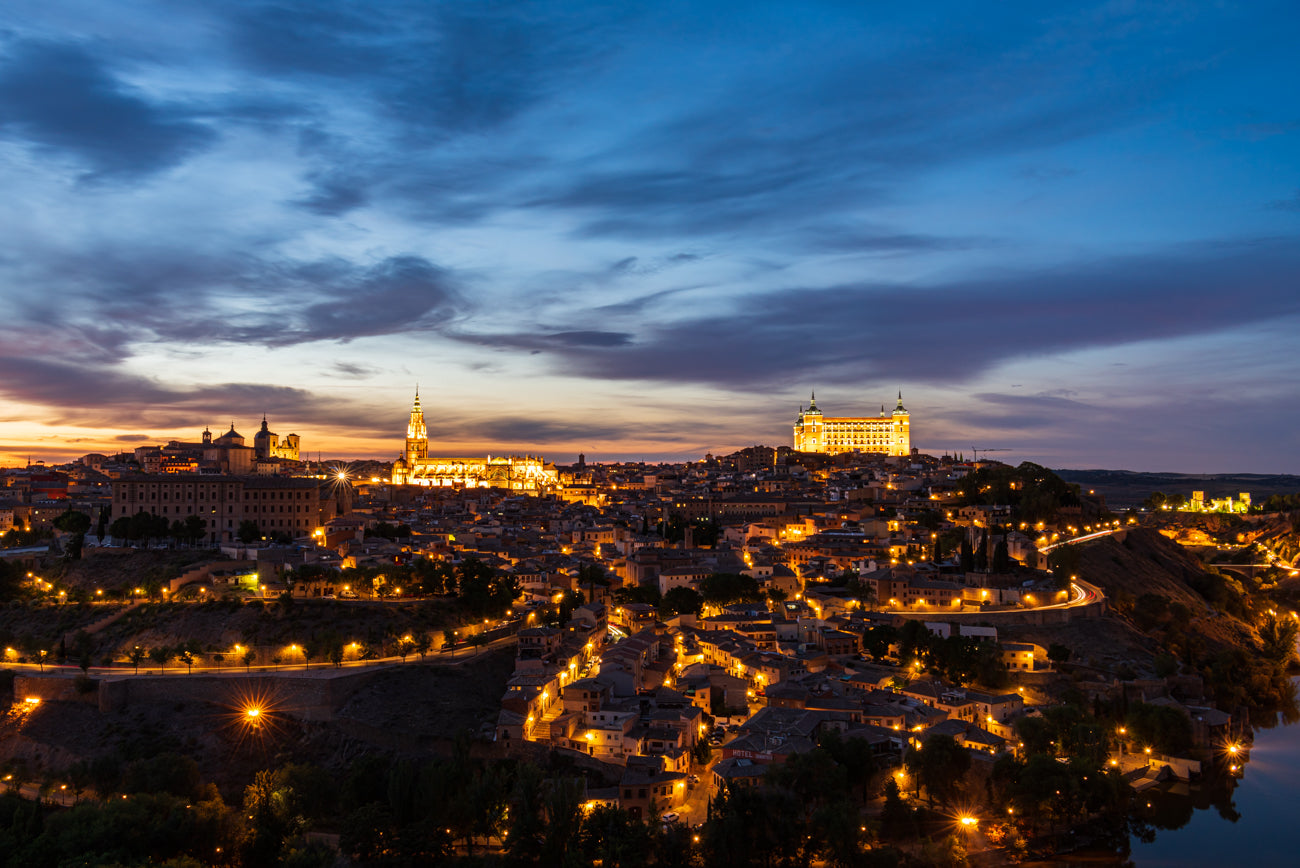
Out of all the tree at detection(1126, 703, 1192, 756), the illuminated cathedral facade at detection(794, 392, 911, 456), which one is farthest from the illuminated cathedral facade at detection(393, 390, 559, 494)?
the tree at detection(1126, 703, 1192, 756)

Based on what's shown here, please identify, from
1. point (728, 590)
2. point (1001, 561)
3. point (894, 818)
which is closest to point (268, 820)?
point (894, 818)

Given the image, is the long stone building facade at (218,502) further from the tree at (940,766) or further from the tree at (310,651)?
the tree at (940,766)

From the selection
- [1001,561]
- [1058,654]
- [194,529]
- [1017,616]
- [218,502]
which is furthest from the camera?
[218,502]

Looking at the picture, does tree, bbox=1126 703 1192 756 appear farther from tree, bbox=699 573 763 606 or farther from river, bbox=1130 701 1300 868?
tree, bbox=699 573 763 606

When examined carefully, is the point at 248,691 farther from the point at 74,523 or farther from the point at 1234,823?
the point at 1234,823

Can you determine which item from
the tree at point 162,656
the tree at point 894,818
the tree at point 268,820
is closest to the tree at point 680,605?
the tree at point 894,818
